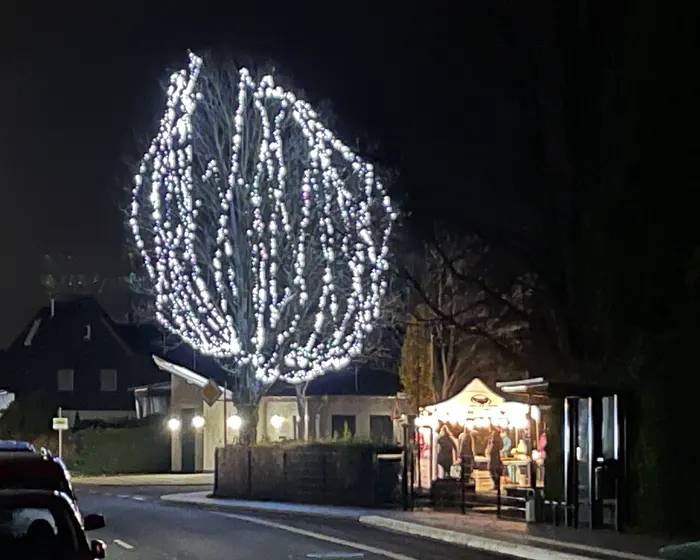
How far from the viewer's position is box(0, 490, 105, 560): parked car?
333 inches

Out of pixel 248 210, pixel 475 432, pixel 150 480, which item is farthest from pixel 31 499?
pixel 150 480

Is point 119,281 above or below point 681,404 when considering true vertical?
above

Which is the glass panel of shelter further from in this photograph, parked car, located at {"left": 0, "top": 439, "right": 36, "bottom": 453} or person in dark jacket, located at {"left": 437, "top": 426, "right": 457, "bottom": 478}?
parked car, located at {"left": 0, "top": 439, "right": 36, "bottom": 453}

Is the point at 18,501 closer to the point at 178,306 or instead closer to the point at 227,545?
the point at 227,545

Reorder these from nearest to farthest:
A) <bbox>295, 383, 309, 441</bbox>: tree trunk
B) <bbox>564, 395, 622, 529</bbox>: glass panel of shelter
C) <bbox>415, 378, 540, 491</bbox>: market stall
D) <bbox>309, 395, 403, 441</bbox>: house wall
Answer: <bbox>564, 395, 622, 529</bbox>: glass panel of shelter
<bbox>415, 378, 540, 491</bbox>: market stall
<bbox>295, 383, 309, 441</bbox>: tree trunk
<bbox>309, 395, 403, 441</bbox>: house wall

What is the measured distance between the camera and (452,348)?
50219 millimetres

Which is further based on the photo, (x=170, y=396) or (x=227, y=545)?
(x=170, y=396)

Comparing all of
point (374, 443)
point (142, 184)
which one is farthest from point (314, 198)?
point (374, 443)

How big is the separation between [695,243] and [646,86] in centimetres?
287

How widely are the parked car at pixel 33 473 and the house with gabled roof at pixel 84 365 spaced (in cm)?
6081

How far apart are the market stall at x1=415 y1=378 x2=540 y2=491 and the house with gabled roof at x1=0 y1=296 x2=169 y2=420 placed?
38.2 m

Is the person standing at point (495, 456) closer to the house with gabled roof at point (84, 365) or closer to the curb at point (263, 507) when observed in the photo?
the curb at point (263, 507)

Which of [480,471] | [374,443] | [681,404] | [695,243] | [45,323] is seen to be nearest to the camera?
[681,404]

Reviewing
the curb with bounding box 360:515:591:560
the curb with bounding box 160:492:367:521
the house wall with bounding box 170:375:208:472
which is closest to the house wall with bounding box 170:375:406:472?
the house wall with bounding box 170:375:208:472
